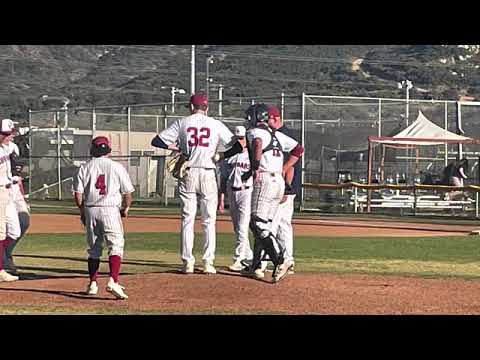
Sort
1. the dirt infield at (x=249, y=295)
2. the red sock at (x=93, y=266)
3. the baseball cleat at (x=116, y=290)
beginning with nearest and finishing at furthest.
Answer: the dirt infield at (x=249, y=295) < the baseball cleat at (x=116, y=290) < the red sock at (x=93, y=266)

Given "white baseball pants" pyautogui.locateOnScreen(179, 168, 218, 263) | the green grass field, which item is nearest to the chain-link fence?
the green grass field

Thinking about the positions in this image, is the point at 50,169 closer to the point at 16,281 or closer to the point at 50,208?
the point at 50,208

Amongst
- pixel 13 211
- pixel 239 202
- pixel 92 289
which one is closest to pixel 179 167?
pixel 239 202

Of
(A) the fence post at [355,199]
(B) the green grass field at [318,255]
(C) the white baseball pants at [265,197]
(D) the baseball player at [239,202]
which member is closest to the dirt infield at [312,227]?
(B) the green grass field at [318,255]

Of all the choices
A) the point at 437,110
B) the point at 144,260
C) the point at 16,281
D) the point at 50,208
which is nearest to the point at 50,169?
A: the point at 50,208

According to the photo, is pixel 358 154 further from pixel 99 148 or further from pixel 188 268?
pixel 99 148

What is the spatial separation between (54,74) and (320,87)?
3655cm

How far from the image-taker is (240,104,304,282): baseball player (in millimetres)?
11125

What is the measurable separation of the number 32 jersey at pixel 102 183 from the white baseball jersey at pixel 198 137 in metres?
1.60

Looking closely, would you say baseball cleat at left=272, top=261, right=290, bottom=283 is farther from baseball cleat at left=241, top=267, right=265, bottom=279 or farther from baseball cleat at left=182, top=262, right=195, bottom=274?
baseball cleat at left=182, top=262, right=195, bottom=274

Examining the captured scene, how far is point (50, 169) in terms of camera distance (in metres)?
40.7

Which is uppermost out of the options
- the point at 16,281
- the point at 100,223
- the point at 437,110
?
the point at 437,110

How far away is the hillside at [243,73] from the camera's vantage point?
96938 mm

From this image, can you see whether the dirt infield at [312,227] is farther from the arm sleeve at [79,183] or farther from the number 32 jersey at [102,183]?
the arm sleeve at [79,183]
